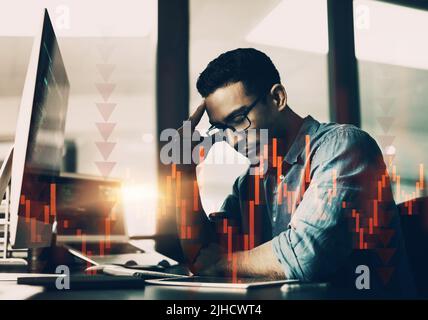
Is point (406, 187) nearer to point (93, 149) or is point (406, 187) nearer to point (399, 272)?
point (399, 272)

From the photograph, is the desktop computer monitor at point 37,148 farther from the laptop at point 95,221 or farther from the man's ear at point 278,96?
the man's ear at point 278,96

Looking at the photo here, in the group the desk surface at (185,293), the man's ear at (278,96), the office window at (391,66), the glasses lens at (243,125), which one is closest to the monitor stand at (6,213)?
the desk surface at (185,293)

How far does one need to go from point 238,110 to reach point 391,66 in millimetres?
1217

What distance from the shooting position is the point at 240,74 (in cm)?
146

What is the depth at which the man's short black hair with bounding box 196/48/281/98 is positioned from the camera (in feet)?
4.68

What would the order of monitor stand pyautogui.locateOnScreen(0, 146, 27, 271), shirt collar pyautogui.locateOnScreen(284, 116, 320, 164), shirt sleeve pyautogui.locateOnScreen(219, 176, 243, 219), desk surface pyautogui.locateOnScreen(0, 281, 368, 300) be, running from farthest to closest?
shirt sleeve pyautogui.locateOnScreen(219, 176, 243, 219), shirt collar pyautogui.locateOnScreen(284, 116, 320, 164), monitor stand pyautogui.locateOnScreen(0, 146, 27, 271), desk surface pyautogui.locateOnScreen(0, 281, 368, 300)

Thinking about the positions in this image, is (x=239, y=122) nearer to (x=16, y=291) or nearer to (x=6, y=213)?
(x=6, y=213)

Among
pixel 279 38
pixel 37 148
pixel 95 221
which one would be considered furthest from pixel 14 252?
pixel 279 38

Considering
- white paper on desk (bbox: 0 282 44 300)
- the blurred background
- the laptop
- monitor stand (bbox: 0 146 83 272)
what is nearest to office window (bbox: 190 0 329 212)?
the blurred background

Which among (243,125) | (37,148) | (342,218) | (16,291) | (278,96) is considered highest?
(278,96)

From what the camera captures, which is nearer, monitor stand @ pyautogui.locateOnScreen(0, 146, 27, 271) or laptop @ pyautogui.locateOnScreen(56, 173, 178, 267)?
monitor stand @ pyautogui.locateOnScreen(0, 146, 27, 271)

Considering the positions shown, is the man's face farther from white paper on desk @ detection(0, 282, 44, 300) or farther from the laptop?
white paper on desk @ detection(0, 282, 44, 300)

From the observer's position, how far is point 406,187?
2.02 m

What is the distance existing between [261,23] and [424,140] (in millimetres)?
969
